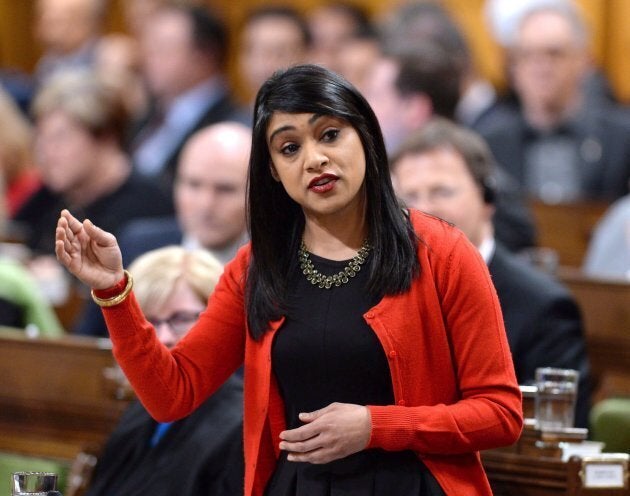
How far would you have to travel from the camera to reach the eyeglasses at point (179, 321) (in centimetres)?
273

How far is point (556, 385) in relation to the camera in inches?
103

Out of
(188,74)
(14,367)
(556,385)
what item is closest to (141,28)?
(188,74)

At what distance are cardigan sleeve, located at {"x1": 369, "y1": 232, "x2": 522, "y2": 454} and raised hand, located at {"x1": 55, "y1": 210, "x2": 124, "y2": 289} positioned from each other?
0.45m

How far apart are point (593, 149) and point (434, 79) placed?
3.33 feet

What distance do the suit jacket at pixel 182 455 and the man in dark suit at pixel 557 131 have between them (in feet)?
9.29

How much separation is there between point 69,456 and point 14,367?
346 millimetres

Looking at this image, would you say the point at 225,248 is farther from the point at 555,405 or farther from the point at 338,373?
the point at 338,373

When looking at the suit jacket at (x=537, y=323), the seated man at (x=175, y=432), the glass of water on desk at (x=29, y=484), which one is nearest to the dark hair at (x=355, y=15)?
the suit jacket at (x=537, y=323)

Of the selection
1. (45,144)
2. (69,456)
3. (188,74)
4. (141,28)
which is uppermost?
(141,28)

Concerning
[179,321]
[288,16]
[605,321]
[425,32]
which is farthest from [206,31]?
[179,321]

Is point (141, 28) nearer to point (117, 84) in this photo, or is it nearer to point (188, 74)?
point (188, 74)

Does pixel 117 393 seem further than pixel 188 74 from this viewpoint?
No

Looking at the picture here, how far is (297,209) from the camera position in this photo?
81.4 inches

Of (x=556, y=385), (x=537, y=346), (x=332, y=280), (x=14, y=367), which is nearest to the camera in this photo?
(x=332, y=280)
